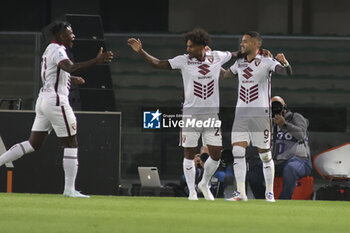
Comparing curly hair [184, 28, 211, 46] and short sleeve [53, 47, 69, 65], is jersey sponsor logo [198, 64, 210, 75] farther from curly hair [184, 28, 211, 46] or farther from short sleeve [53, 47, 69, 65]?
short sleeve [53, 47, 69, 65]

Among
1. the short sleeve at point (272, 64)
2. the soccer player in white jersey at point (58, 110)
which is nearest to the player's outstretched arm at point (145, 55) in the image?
the soccer player in white jersey at point (58, 110)

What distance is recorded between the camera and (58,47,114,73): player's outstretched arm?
8.88m

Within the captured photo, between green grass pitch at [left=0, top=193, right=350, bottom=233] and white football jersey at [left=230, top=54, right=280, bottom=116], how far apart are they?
3.41ft

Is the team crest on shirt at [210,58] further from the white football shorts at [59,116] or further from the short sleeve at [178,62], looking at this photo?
the white football shorts at [59,116]

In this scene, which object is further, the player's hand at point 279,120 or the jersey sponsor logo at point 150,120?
the jersey sponsor logo at point 150,120

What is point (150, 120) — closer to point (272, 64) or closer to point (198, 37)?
point (198, 37)

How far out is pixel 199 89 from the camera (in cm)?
970

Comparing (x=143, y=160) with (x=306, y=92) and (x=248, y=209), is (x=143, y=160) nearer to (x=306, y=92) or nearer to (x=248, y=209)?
(x=306, y=92)

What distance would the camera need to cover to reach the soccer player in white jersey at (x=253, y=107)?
9.71 meters

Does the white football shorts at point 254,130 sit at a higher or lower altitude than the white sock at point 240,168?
higher

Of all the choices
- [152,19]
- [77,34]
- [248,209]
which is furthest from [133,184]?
[152,19]

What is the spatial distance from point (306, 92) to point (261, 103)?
4513 millimetres

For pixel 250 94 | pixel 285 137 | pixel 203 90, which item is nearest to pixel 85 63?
pixel 203 90

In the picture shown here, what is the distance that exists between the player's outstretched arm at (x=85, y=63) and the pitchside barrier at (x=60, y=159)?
2.53 meters
